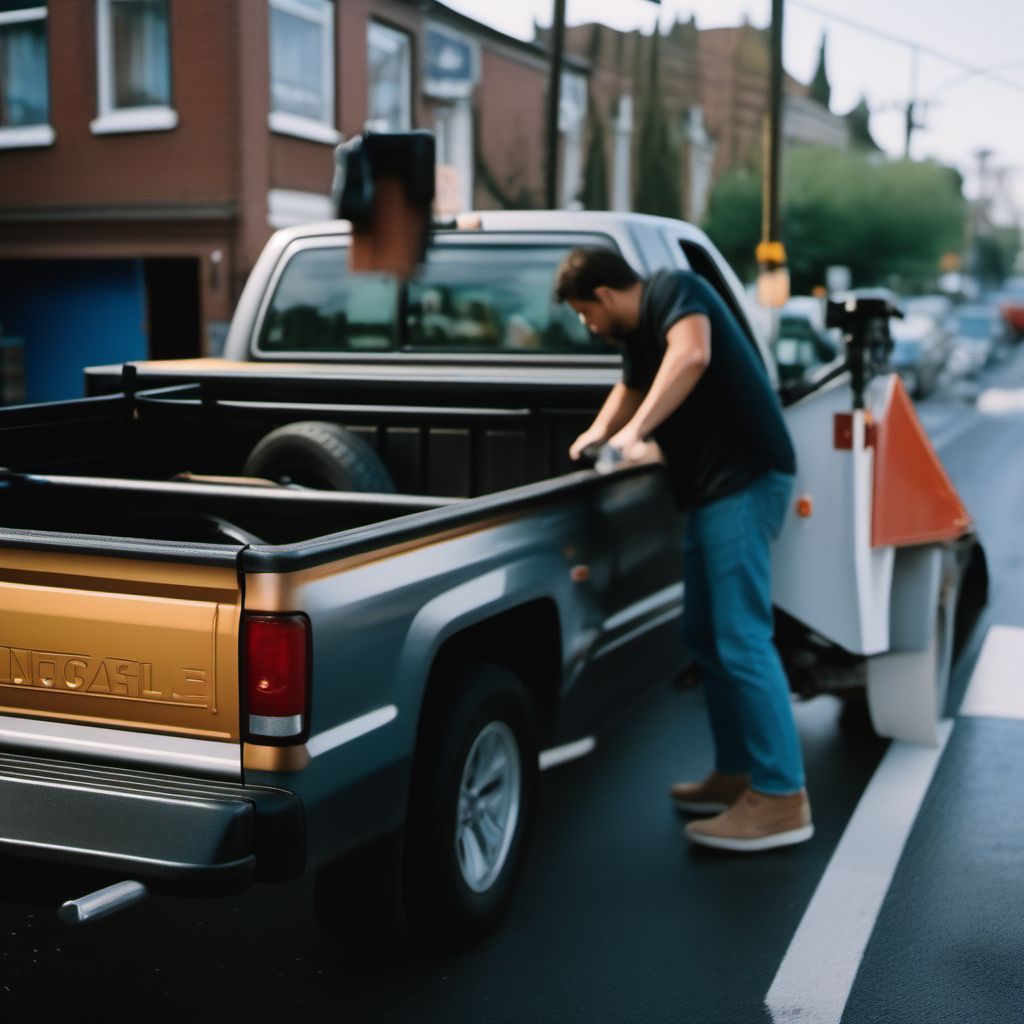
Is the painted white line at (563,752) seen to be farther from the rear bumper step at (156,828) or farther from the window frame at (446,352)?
the window frame at (446,352)

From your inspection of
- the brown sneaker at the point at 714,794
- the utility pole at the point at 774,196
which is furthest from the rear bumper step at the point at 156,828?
the utility pole at the point at 774,196

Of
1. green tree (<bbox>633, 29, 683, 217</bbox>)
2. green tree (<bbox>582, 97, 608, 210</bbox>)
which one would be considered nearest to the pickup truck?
green tree (<bbox>582, 97, 608, 210</bbox>)

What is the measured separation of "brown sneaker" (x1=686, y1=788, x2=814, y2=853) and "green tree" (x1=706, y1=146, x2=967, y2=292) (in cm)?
3545

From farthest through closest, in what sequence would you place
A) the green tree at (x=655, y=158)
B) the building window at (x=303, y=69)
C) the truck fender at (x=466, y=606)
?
the green tree at (x=655, y=158) < the building window at (x=303, y=69) < the truck fender at (x=466, y=606)

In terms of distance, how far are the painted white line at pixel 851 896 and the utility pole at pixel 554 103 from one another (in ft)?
36.0

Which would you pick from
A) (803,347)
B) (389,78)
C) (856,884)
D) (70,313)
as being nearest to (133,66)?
(70,313)

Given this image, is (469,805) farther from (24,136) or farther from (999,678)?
(24,136)

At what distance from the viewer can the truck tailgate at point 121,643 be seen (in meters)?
2.96

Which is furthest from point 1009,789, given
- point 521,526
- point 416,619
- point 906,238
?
point 906,238

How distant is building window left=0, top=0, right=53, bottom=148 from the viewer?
11.3 m

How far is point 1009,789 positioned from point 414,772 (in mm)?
2558

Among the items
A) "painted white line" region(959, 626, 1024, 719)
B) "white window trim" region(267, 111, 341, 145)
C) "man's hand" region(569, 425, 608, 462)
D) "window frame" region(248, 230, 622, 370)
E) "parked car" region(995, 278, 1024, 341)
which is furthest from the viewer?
"parked car" region(995, 278, 1024, 341)

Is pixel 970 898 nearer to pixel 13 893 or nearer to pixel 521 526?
pixel 521 526

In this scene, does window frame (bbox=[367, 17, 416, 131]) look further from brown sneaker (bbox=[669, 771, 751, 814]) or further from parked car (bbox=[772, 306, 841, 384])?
brown sneaker (bbox=[669, 771, 751, 814])
